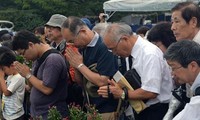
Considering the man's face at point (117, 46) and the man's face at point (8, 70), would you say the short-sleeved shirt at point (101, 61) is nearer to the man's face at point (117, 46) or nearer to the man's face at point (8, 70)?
the man's face at point (117, 46)

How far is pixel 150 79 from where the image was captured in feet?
11.1

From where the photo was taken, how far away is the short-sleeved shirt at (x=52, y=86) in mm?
4152

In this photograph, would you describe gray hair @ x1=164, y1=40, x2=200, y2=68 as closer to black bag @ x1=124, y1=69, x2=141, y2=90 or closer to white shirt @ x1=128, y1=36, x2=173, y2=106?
white shirt @ x1=128, y1=36, x2=173, y2=106

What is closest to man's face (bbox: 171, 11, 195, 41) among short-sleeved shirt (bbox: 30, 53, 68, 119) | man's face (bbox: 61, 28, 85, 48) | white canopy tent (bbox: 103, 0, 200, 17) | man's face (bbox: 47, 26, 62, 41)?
man's face (bbox: 61, 28, 85, 48)

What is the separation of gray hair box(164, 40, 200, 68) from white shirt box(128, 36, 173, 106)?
1.88ft

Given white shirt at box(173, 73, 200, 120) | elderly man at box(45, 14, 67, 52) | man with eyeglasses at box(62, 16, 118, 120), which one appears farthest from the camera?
elderly man at box(45, 14, 67, 52)

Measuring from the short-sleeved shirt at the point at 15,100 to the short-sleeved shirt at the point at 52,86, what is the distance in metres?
0.85

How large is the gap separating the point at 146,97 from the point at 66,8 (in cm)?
2455

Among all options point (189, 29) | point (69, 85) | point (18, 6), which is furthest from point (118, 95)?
point (18, 6)

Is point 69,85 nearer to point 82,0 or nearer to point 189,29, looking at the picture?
point 189,29

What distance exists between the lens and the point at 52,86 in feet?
13.7

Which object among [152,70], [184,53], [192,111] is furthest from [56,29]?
[192,111]

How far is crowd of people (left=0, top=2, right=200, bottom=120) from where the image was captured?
2941 mm

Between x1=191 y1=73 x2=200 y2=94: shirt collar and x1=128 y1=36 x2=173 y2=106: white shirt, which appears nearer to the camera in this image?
x1=191 y1=73 x2=200 y2=94: shirt collar
